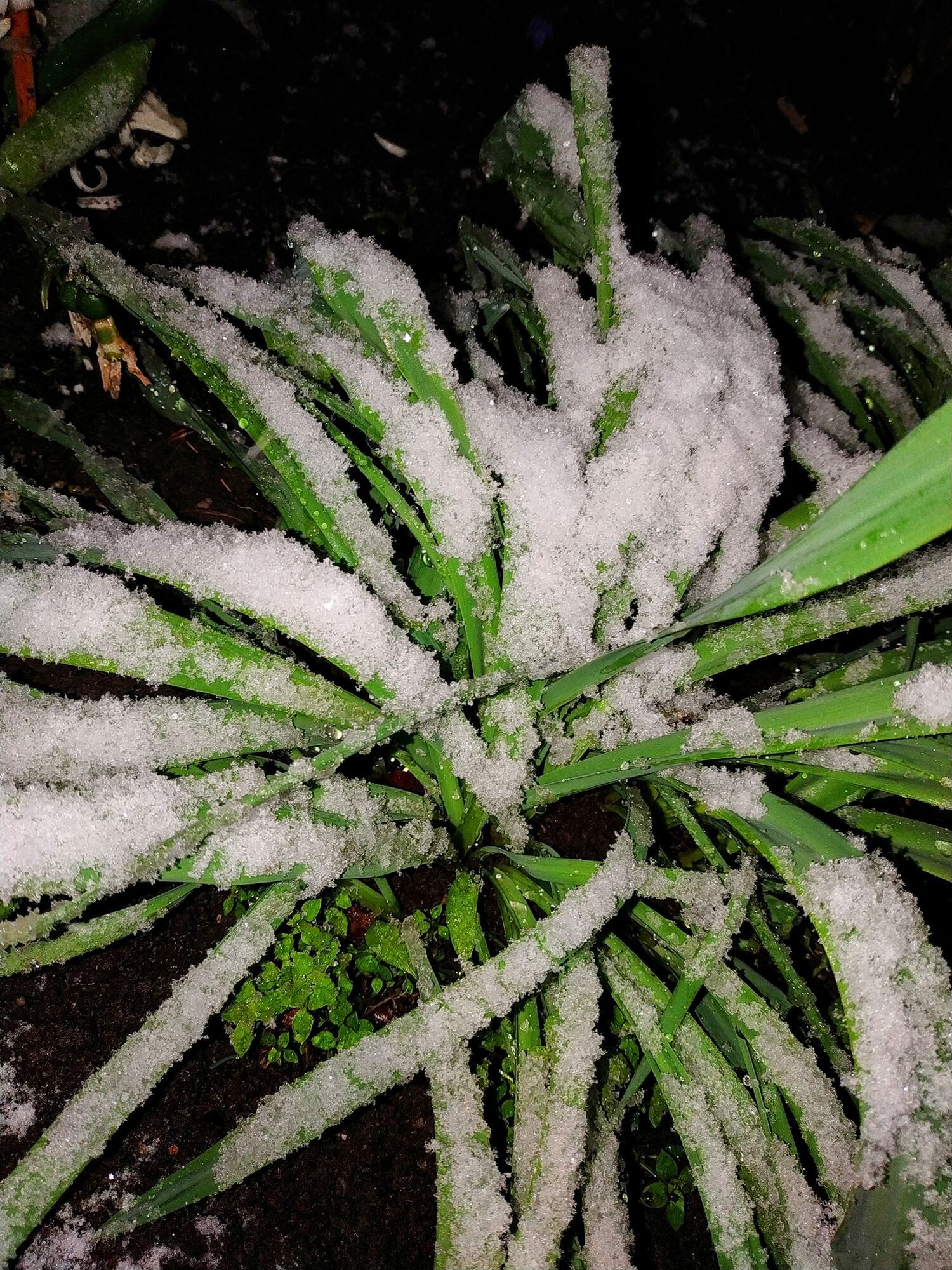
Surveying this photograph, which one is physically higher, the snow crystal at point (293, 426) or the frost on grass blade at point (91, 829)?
the snow crystal at point (293, 426)

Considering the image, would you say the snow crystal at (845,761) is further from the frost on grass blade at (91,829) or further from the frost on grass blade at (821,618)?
the frost on grass blade at (91,829)

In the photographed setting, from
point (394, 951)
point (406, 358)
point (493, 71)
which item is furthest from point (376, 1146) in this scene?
point (493, 71)

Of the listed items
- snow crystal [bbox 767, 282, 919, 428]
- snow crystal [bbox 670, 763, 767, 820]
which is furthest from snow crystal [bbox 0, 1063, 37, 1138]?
snow crystal [bbox 767, 282, 919, 428]

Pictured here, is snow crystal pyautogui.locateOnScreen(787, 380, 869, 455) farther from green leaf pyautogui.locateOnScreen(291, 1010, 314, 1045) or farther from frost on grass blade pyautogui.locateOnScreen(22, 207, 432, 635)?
green leaf pyautogui.locateOnScreen(291, 1010, 314, 1045)

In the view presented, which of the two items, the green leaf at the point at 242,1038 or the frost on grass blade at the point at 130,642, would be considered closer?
the frost on grass blade at the point at 130,642

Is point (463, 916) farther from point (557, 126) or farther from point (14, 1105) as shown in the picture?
point (557, 126)

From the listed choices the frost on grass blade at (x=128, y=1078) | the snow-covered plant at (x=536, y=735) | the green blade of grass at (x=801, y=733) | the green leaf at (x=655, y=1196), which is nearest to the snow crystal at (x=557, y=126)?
the snow-covered plant at (x=536, y=735)

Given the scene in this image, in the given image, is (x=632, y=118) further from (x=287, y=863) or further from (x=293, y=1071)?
(x=293, y=1071)
